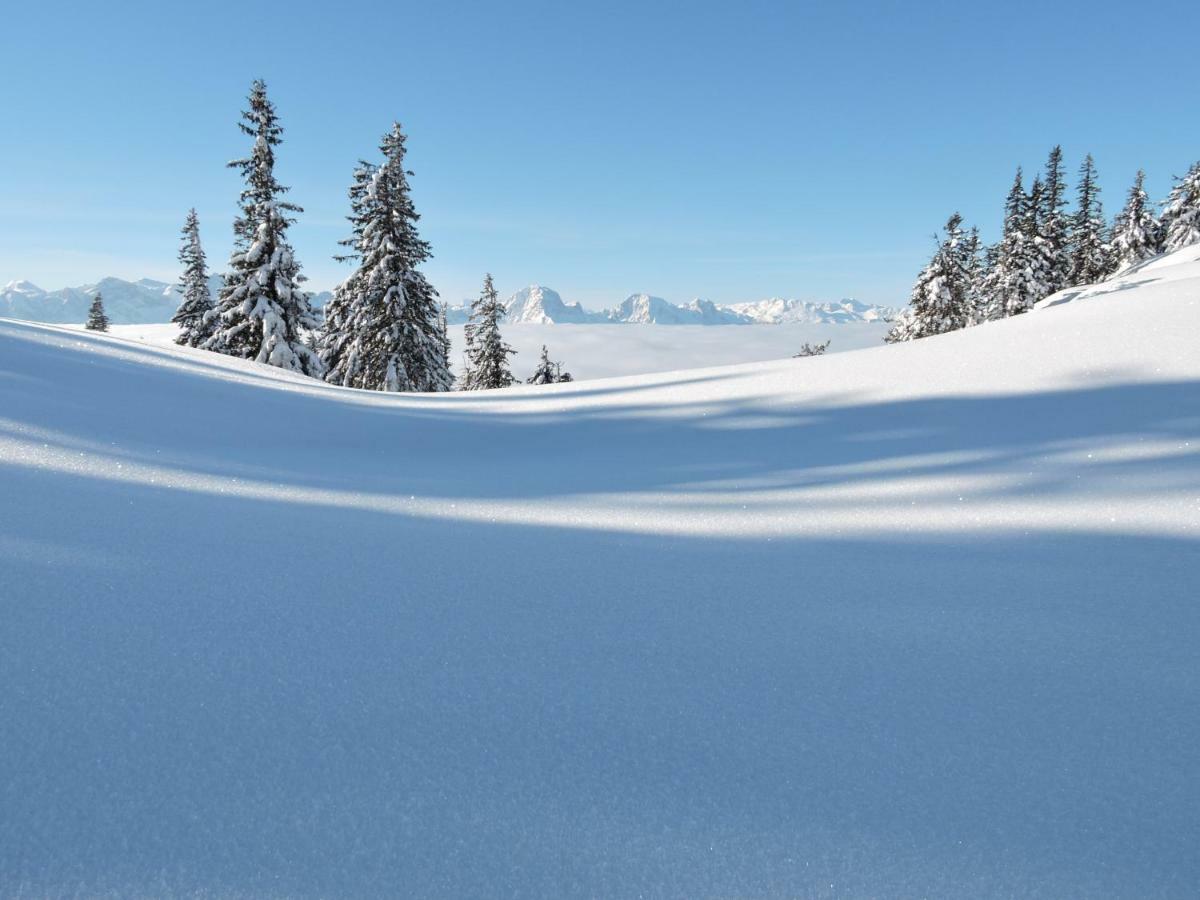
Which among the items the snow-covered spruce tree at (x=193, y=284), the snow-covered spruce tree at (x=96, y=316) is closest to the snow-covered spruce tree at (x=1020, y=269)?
the snow-covered spruce tree at (x=193, y=284)

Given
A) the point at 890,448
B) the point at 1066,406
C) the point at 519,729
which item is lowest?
the point at 519,729

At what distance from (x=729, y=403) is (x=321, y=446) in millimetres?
5346

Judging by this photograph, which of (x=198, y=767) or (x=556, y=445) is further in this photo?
(x=556, y=445)

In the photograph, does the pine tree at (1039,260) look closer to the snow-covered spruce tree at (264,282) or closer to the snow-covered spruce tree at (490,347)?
the snow-covered spruce tree at (490,347)

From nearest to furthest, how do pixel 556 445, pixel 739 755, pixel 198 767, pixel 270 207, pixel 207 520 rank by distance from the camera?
pixel 198 767 < pixel 739 755 < pixel 207 520 < pixel 556 445 < pixel 270 207

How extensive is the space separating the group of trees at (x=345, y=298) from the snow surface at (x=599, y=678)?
19441mm

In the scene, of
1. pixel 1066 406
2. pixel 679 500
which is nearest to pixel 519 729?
pixel 679 500

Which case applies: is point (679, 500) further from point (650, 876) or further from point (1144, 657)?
point (650, 876)

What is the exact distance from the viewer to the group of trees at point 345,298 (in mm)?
22562

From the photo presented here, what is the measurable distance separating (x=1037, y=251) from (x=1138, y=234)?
15.7m

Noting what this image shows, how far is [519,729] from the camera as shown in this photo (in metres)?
1.98

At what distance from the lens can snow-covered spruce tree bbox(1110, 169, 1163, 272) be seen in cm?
4591

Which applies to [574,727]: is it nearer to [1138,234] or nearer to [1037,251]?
[1037,251]

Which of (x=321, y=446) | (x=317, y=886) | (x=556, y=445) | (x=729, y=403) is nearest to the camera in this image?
(x=317, y=886)
